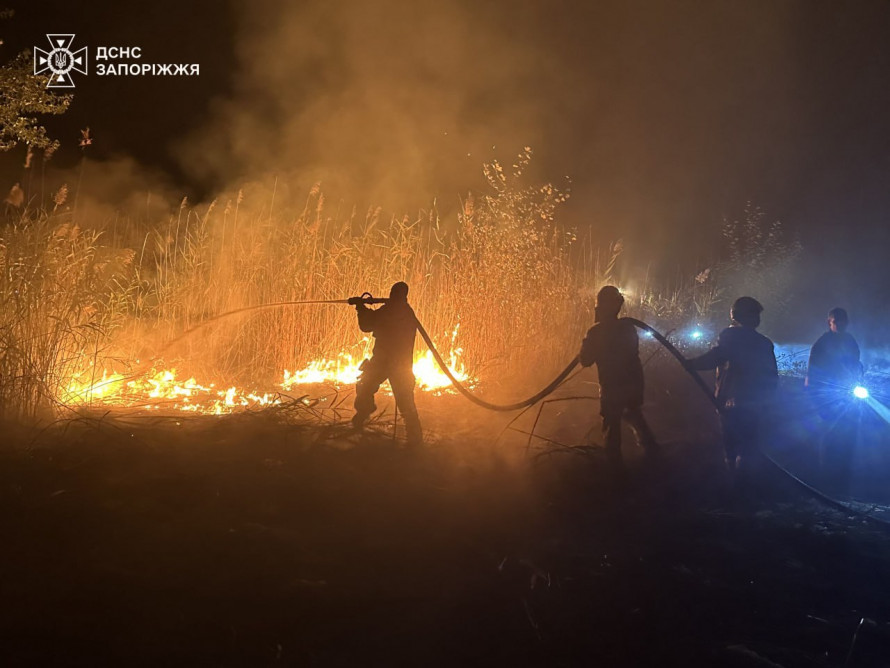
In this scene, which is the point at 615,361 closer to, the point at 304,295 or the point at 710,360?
the point at 710,360

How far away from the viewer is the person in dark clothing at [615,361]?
5.41m

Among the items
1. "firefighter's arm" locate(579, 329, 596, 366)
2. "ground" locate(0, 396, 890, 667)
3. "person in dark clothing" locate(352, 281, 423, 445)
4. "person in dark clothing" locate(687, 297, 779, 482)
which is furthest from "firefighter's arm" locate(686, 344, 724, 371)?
"person in dark clothing" locate(352, 281, 423, 445)

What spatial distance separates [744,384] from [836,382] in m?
2.04

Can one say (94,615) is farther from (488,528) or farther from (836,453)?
(836,453)

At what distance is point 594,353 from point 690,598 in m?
2.34

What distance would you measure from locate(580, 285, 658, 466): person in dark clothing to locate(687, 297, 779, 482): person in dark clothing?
0.50 metres

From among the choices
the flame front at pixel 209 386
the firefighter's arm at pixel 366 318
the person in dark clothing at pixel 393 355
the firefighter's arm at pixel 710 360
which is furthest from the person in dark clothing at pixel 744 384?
the flame front at pixel 209 386

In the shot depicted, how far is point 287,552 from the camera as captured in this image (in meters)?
3.79

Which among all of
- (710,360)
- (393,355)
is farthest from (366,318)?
(710,360)

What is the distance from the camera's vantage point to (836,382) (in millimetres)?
6688

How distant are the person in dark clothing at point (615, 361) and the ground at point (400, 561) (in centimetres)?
60

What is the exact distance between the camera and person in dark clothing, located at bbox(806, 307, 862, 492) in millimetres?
6613

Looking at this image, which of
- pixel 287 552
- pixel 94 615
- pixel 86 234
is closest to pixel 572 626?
pixel 287 552

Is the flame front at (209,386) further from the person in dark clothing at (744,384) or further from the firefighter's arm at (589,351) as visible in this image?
the person in dark clothing at (744,384)
